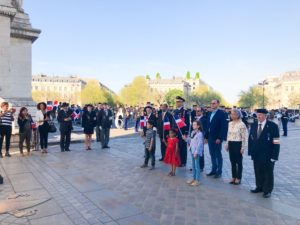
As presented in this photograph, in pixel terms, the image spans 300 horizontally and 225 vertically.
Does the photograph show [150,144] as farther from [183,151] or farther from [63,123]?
[63,123]

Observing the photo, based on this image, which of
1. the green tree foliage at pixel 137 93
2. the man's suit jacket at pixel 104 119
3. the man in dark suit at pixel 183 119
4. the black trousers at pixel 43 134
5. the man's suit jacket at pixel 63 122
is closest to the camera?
the man in dark suit at pixel 183 119

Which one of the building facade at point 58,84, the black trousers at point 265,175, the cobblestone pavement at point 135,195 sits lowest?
the cobblestone pavement at point 135,195

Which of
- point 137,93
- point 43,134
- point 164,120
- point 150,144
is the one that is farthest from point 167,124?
point 137,93

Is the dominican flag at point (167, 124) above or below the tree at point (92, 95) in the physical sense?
below

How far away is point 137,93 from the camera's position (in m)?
92.4

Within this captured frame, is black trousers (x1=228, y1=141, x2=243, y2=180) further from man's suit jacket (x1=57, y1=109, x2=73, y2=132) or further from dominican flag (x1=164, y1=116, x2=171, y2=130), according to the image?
man's suit jacket (x1=57, y1=109, x2=73, y2=132)

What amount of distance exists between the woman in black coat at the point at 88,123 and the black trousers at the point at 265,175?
7954 mm

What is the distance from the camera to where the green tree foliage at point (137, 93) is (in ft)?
302

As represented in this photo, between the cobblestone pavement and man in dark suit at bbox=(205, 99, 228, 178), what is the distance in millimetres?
396

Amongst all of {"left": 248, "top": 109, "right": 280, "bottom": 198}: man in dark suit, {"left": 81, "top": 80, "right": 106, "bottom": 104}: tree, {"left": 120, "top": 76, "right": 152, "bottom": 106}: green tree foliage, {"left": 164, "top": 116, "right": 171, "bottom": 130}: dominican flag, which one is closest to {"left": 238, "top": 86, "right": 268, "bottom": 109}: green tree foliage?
{"left": 120, "top": 76, "right": 152, "bottom": 106}: green tree foliage

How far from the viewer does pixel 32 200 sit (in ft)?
18.5

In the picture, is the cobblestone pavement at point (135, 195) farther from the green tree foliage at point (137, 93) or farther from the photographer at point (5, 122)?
the green tree foliage at point (137, 93)

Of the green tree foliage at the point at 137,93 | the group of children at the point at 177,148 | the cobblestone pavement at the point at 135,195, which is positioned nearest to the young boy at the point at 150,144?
the group of children at the point at 177,148

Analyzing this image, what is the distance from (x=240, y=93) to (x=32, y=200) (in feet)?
304
